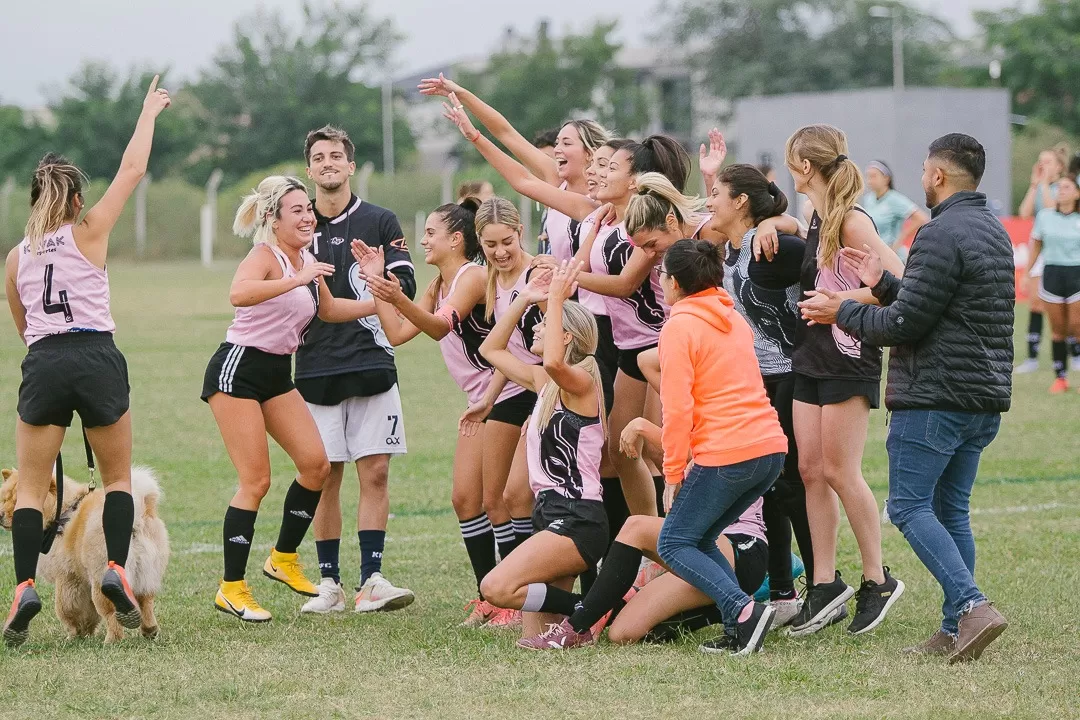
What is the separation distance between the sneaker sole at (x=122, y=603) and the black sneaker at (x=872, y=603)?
2.94m

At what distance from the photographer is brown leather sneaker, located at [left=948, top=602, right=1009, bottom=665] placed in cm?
508

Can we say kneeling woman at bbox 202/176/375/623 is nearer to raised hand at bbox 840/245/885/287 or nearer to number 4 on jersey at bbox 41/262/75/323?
number 4 on jersey at bbox 41/262/75/323

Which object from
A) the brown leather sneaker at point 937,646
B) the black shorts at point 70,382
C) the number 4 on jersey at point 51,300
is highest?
the number 4 on jersey at point 51,300

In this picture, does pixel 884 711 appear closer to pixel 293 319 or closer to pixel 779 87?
pixel 293 319

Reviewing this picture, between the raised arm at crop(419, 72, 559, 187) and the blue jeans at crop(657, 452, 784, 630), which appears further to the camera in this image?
the raised arm at crop(419, 72, 559, 187)

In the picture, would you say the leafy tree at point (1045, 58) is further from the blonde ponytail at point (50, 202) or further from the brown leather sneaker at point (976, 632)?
the blonde ponytail at point (50, 202)

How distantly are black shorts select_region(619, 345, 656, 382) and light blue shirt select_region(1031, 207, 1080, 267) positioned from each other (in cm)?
854

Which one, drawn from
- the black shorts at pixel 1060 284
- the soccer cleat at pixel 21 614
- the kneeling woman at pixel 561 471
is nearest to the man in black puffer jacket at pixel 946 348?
the kneeling woman at pixel 561 471

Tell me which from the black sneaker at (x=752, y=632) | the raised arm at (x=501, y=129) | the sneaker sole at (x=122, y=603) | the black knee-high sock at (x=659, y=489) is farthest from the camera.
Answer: the raised arm at (x=501, y=129)

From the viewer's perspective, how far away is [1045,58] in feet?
197

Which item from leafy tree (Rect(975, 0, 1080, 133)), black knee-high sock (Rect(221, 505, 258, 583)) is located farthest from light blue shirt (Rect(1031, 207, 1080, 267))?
leafy tree (Rect(975, 0, 1080, 133))

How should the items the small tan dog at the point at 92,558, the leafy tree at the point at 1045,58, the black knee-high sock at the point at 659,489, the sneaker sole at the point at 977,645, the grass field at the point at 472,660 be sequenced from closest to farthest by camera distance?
1. the grass field at the point at 472,660
2. the sneaker sole at the point at 977,645
3. the small tan dog at the point at 92,558
4. the black knee-high sock at the point at 659,489
5. the leafy tree at the point at 1045,58

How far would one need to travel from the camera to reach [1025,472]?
32.1ft

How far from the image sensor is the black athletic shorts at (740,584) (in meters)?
5.65
